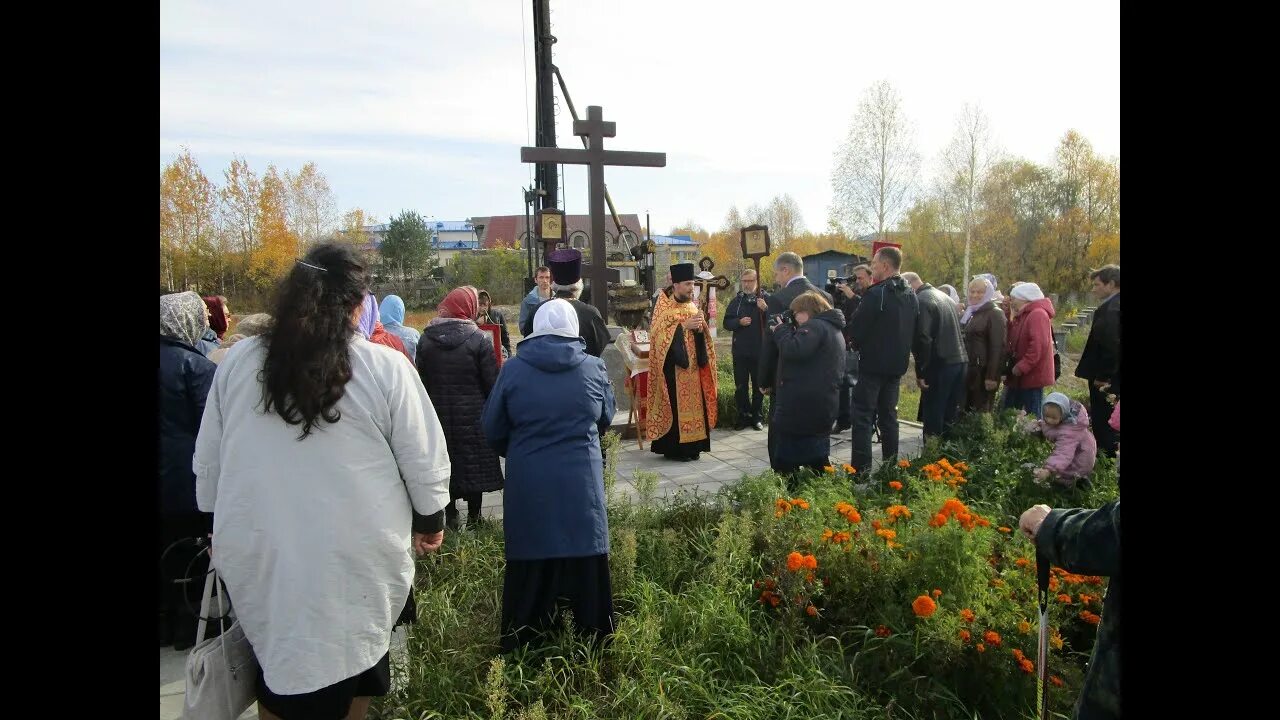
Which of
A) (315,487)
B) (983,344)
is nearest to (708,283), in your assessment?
(983,344)

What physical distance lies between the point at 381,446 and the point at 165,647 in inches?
92.5

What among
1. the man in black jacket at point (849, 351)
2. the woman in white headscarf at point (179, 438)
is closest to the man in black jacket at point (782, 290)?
the man in black jacket at point (849, 351)

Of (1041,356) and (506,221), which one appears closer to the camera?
(1041,356)

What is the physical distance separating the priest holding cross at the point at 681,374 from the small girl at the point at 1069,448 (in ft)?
9.92

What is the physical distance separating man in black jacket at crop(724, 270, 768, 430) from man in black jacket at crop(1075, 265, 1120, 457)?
10.9 ft

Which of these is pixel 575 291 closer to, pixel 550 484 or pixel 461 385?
pixel 461 385

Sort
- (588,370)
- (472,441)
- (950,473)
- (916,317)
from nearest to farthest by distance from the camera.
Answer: (588,370) → (950,473) → (472,441) → (916,317)

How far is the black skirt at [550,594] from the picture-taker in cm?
321

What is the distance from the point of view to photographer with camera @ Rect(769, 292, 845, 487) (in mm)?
5043

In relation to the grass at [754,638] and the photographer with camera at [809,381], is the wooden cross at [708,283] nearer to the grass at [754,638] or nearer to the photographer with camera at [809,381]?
the photographer with camera at [809,381]

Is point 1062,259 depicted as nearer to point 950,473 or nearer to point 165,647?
point 950,473

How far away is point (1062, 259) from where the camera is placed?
97.7ft
